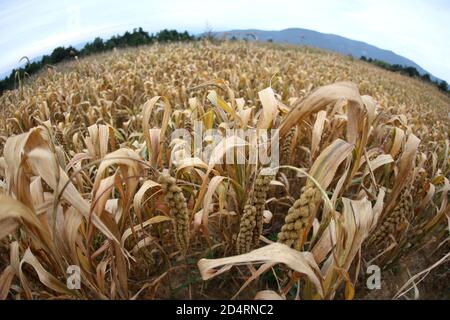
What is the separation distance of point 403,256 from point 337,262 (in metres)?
0.78

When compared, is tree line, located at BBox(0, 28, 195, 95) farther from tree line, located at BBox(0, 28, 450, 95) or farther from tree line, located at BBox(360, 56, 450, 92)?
tree line, located at BBox(360, 56, 450, 92)

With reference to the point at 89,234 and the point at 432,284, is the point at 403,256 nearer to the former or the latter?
the point at 432,284

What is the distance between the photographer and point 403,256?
5.01 feet

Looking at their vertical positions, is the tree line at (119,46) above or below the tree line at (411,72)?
above

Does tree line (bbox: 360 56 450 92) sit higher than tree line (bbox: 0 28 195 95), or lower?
lower

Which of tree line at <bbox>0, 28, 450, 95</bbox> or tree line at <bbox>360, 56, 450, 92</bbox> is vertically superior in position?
tree line at <bbox>0, 28, 450, 95</bbox>

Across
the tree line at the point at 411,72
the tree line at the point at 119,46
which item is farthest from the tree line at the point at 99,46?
the tree line at the point at 411,72

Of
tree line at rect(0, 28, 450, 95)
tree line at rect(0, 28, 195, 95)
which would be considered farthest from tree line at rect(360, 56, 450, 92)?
tree line at rect(0, 28, 195, 95)

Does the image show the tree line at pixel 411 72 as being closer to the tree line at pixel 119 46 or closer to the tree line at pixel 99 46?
the tree line at pixel 119 46

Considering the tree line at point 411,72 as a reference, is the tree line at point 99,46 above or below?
above

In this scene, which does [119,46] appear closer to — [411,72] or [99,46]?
[99,46]

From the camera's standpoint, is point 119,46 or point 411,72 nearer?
point 411,72

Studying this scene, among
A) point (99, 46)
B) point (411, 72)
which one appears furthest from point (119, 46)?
point (411, 72)

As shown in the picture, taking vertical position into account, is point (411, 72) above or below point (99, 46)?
below
